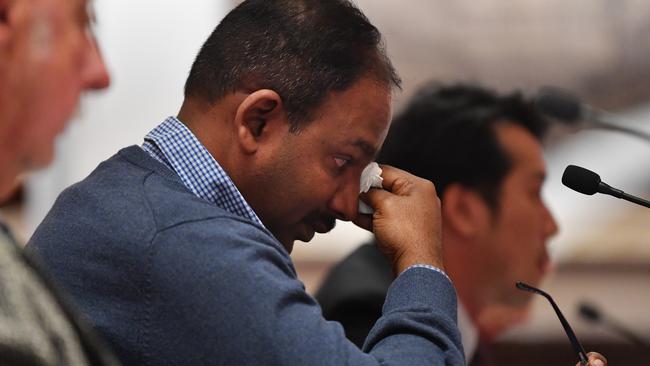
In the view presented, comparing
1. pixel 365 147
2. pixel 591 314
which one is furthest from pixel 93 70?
pixel 591 314

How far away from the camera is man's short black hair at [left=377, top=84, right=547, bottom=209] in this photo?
9.55ft

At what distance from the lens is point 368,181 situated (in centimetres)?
174

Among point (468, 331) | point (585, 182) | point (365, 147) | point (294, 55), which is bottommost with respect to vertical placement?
point (468, 331)

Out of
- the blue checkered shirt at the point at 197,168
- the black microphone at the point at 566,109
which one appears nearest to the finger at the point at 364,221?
the blue checkered shirt at the point at 197,168

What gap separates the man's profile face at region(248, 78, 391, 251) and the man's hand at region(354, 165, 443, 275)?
0.04 metres

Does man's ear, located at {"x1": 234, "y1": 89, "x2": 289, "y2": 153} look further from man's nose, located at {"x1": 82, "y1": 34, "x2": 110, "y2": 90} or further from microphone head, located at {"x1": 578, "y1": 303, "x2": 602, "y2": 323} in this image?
microphone head, located at {"x1": 578, "y1": 303, "x2": 602, "y2": 323}

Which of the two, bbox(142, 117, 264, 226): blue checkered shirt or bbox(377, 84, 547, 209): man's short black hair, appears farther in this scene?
bbox(377, 84, 547, 209): man's short black hair

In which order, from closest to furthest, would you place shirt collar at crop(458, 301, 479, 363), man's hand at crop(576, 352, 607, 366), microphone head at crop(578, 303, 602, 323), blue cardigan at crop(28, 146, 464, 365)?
blue cardigan at crop(28, 146, 464, 365), man's hand at crop(576, 352, 607, 366), microphone head at crop(578, 303, 602, 323), shirt collar at crop(458, 301, 479, 363)

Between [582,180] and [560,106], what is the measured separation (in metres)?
0.48

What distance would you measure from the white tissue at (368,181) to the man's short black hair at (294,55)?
0.38ft

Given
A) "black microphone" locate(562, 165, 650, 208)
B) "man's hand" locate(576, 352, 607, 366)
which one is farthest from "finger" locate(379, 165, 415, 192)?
"man's hand" locate(576, 352, 607, 366)

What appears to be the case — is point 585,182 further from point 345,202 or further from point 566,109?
point 566,109

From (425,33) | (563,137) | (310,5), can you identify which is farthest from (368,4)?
(310,5)

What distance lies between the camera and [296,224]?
1.71 meters
